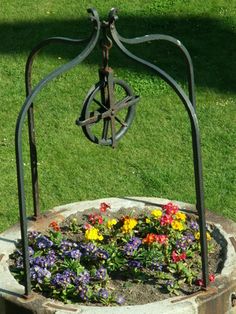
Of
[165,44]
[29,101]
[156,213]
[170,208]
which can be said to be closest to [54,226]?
[156,213]

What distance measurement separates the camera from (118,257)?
546 centimetres

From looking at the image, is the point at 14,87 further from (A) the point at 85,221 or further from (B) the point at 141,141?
(A) the point at 85,221

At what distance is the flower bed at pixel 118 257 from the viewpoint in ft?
16.8

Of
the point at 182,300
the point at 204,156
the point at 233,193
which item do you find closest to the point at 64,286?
the point at 182,300

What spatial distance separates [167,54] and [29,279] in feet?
18.3

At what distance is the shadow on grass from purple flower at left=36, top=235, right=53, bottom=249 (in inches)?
168

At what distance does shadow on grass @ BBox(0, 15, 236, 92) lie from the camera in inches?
383

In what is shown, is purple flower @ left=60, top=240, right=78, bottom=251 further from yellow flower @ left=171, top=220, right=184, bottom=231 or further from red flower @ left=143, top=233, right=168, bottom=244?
yellow flower @ left=171, top=220, right=184, bottom=231

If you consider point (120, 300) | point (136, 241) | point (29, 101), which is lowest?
point (120, 300)

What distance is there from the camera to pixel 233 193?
299 inches

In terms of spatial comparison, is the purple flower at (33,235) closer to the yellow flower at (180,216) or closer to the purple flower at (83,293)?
the purple flower at (83,293)

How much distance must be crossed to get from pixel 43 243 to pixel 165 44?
524 centimetres

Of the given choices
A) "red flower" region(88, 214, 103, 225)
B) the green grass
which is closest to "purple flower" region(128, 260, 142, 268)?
"red flower" region(88, 214, 103, 225)

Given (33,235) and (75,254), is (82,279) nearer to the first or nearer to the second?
(75,254)
